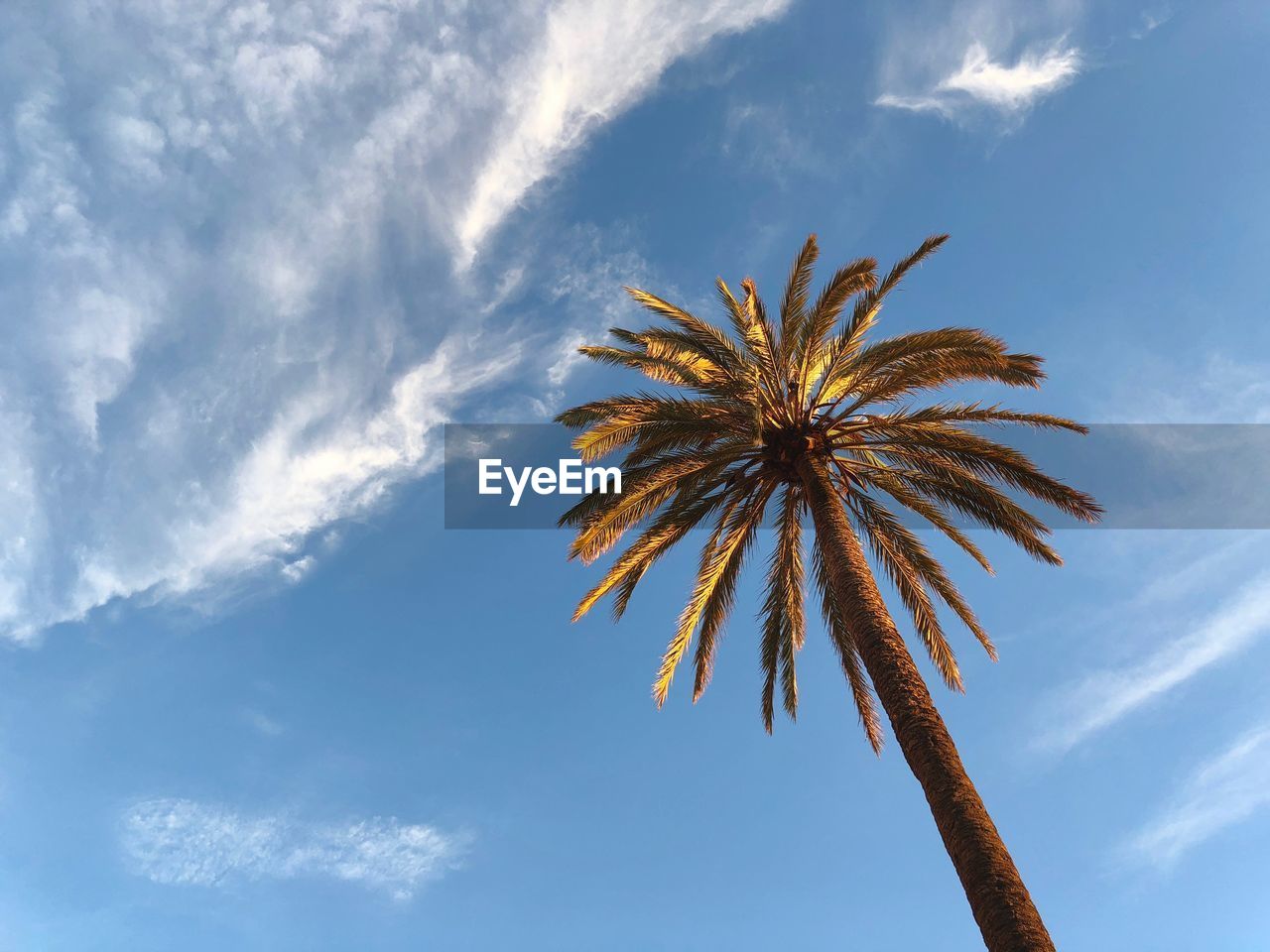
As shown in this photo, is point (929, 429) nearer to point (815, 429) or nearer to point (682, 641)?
point (815, 429)

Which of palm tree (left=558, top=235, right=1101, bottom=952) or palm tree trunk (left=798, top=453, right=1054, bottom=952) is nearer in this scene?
palm tree trunk (left=798, top=453, right=1054, bottom=952)

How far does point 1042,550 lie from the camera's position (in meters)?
→ 13.5

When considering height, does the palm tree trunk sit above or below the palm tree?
below

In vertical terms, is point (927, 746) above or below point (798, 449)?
below

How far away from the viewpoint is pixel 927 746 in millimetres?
9578

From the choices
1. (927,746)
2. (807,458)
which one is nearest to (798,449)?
(807,458)

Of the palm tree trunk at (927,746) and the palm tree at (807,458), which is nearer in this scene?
the palm tree trunk at (927,746)

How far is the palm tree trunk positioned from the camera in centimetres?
793

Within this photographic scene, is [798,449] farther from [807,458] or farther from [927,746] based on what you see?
[927,746]

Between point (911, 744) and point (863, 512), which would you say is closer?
point (911, 744)

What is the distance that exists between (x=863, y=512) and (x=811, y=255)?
4325 mm

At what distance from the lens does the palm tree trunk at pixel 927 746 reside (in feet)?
26.0

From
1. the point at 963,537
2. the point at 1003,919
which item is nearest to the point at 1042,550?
the point at 963,537

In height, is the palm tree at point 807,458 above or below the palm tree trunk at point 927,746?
above
